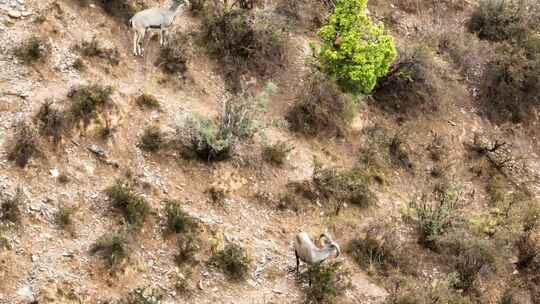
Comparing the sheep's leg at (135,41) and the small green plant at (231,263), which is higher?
the sheep's leg at (135,41)

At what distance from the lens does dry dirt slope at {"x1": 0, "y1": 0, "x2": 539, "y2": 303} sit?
11.2m

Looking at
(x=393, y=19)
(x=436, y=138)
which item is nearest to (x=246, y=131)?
(x=436, y=138)

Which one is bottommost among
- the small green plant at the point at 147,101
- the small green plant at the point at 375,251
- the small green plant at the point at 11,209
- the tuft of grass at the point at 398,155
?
the small green plant at the point at 375,251

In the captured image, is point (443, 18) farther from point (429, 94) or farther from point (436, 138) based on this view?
point (436, 138)

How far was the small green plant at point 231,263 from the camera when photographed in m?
12.4

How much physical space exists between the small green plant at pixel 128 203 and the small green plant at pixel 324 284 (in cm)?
357

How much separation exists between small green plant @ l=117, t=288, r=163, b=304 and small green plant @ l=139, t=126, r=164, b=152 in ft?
11.0

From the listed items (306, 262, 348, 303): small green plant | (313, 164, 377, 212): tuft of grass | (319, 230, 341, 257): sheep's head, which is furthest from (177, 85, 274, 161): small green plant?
(306, 262, 348, 303): small green plant

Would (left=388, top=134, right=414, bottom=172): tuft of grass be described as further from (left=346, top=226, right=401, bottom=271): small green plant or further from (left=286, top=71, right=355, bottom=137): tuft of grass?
(left=346, top=226, right=401, bottom=271): small green plant

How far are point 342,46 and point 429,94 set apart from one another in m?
4.17

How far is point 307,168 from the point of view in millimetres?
15242

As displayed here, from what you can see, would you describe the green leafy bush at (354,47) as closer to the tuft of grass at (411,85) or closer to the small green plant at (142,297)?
the tuft of grass at (411,85)

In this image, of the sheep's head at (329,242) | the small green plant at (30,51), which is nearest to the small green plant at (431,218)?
the sheep's head at (329,242)

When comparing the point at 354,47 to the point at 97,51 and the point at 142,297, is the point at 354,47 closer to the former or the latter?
the point at 97,51
